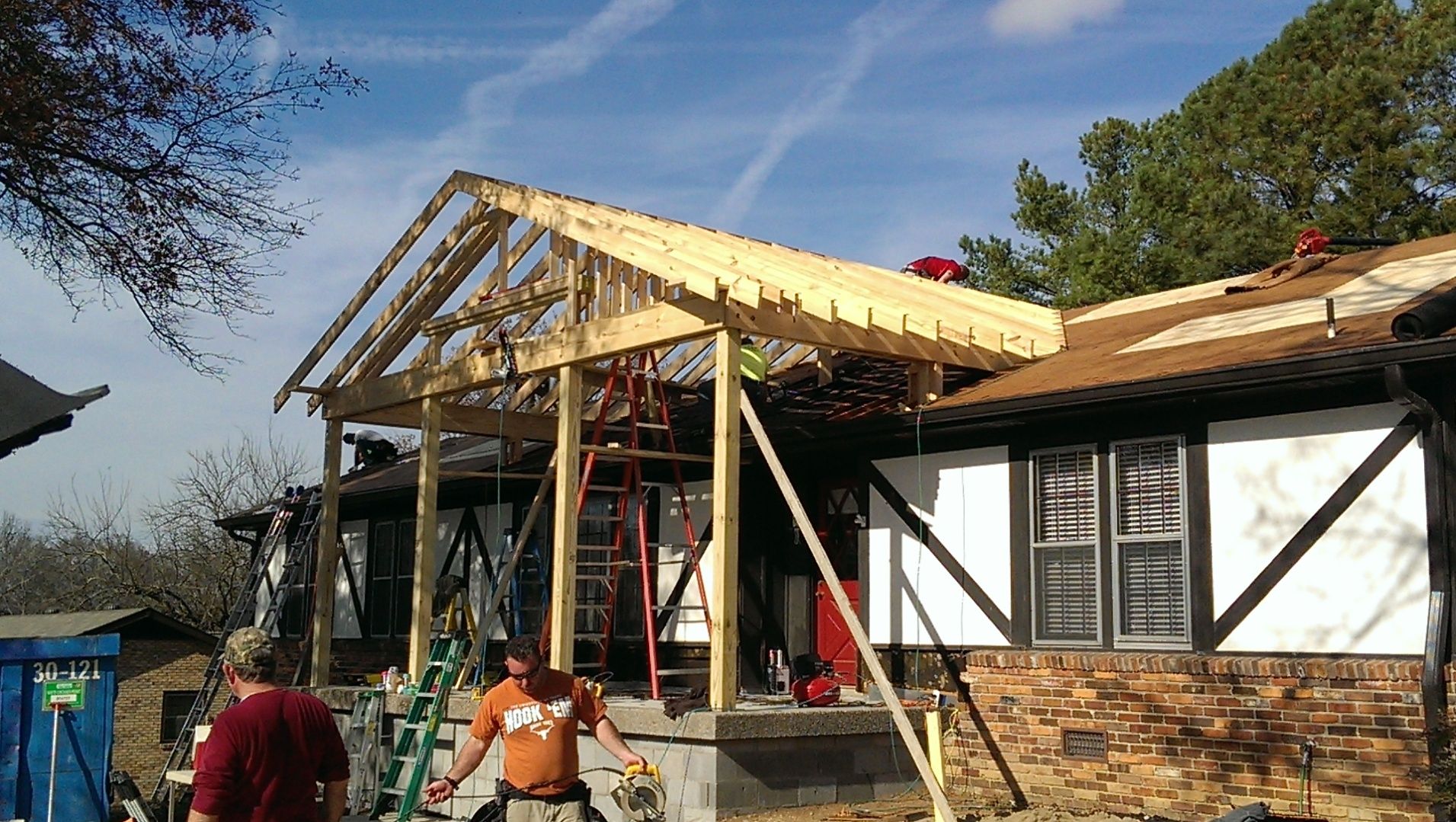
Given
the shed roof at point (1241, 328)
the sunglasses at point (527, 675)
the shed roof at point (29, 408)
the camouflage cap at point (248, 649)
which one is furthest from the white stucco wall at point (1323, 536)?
the shed roof at point (29, 408)

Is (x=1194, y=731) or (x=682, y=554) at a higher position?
(x=682, y=554)

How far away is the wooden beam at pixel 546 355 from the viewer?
11.7 m

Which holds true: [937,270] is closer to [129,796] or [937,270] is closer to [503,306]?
[503,306]

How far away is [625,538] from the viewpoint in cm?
1623

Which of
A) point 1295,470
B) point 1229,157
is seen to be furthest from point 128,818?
point 1229,157

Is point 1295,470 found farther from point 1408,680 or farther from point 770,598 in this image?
point 770,598

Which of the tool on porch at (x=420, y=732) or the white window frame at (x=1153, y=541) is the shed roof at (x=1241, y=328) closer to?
the white window frame at (x=1153, y=541)

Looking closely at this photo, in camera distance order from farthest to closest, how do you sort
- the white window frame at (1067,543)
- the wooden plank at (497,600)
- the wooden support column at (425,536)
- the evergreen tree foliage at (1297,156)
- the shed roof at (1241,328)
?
the evergreen tree foliage at (1297,156) → the wooden support column at (425,536) → the wooden plank at (497,600) → the white window frame at (1067,543) → the shed roof at (1241,328)

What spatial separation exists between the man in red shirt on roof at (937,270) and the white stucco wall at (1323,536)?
677cm

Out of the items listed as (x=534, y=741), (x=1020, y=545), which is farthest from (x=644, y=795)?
(x=1020, y=545)

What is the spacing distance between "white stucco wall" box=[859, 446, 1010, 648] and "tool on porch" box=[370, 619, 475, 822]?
399 cm

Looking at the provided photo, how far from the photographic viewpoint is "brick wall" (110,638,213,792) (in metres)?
27.7

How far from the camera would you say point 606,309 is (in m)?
12.9

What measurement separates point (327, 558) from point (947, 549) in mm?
7596
